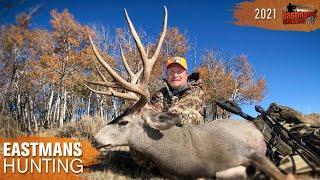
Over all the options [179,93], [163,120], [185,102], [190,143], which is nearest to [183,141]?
[190,143]

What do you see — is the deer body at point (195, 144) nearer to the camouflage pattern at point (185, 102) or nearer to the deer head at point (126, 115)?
the deer head at point (126, 115)

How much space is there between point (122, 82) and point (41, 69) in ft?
76.5

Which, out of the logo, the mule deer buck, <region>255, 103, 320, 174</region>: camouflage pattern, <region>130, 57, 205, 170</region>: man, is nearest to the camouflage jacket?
<region>130, 57, 205, 170</region>: man

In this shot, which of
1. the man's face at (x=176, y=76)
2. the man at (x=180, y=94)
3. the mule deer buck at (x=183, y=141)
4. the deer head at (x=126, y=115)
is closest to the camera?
the mule deer buck at (x=183, y=141)

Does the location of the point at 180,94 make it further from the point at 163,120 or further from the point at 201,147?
the point at 201,147

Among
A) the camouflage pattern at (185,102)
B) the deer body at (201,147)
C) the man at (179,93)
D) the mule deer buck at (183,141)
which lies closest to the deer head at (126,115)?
the mule deer buck at (183,141)

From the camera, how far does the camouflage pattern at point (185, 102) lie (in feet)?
19.4

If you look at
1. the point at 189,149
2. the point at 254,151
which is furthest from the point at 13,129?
the point at 254,151

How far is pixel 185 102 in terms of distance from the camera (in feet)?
20.4

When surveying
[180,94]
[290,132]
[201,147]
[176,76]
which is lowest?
[201,147]

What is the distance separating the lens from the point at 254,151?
4559 millimetres

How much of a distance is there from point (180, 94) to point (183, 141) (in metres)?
1.63

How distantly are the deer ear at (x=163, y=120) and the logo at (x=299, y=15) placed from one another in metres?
6.44

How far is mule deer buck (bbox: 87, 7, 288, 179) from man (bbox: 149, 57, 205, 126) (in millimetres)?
1024
